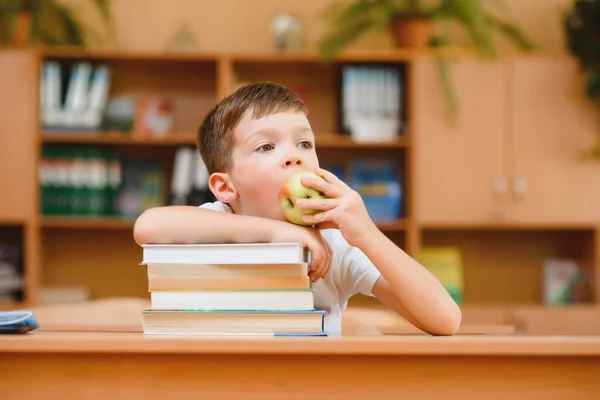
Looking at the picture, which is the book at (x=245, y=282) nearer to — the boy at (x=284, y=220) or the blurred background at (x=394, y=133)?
the boy at (x=284, y=220)

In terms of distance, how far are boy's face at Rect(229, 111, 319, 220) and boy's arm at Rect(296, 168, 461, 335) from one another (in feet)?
A: 0.35

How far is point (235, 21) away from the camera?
4.55 metres

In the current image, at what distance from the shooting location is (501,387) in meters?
0.98

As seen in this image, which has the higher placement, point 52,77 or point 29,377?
point 52,77

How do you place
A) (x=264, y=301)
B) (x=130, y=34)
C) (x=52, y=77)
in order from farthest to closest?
(x=130, y=34), (x=52, y=77), (x=264, y=301)

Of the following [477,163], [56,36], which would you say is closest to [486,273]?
[477,163]

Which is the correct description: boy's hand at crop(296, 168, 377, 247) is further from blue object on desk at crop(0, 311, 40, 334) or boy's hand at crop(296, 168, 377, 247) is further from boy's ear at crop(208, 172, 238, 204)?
blue object on desk at crop(0, 311, 40, 334)

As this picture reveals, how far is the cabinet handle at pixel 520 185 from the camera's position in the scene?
13.7ft

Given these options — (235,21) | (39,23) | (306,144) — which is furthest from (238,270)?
(235,21)

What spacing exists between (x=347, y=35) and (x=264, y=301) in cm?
317

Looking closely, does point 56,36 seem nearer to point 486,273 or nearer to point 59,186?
point 59,186

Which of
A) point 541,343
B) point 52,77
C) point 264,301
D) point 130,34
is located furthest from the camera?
point 130,34

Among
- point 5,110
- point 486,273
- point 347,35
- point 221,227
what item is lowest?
point 486,273

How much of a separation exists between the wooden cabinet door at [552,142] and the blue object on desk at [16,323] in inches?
133
